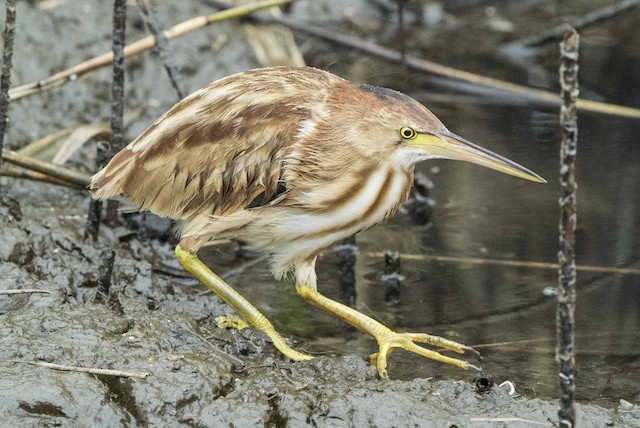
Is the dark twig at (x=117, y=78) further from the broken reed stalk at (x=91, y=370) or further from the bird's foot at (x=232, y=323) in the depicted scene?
the broken reed stalk at (x=91, y=370)

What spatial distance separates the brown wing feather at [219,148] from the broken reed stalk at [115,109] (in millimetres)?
412

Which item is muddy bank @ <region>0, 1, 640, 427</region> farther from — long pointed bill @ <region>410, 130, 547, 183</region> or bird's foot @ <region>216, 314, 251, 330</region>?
long pointed bill @ <region>410, 130, 547, 183</region>

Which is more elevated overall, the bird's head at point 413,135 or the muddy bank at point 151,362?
the bird's head at point 413,135

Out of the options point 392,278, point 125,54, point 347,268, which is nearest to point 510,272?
point 392,278

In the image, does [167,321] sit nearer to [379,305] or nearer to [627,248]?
[379,305]

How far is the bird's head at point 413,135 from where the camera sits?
11.6 feet

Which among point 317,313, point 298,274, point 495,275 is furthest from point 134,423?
point 495,275

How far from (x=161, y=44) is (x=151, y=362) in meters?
1.92

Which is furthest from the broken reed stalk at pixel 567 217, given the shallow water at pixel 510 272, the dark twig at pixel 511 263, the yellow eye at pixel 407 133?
the dark twig at pixel 511 263

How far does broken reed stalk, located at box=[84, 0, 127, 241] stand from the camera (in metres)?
4.30

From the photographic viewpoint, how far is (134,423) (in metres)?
3.11

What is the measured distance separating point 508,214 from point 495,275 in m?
0.68

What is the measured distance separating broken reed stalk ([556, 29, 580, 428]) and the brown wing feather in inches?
53.0

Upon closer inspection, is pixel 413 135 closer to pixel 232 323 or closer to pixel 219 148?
pixel 219 148
